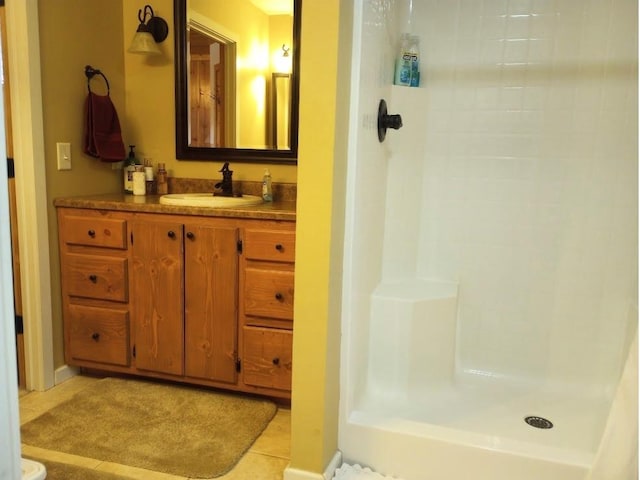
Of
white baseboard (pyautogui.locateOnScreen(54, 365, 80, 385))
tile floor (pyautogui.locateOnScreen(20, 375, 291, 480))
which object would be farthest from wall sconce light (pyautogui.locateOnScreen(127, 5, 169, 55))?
tile floor (pyautogui.locateOnScreen(20, 375, 291, 480))

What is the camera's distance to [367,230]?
2021mm

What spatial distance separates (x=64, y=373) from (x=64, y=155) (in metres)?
1.02

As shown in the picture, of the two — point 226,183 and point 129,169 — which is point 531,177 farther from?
point 129,169

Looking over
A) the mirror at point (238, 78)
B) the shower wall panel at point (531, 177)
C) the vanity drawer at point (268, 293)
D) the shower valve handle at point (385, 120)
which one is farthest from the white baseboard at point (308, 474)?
the mirror at point (238, 78)

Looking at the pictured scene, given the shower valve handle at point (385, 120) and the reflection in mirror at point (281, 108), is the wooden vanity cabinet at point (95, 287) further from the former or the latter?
the shower valve handle at point (385, 120)

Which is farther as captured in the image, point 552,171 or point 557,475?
point 552,171

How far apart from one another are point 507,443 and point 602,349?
2.75 feet

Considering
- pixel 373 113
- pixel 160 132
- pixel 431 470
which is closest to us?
pixel 431 470

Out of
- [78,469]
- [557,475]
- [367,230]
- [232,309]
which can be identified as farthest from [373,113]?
[78,469]

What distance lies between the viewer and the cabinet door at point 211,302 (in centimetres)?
229

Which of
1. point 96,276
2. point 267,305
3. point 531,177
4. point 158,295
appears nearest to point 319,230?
point 267,305

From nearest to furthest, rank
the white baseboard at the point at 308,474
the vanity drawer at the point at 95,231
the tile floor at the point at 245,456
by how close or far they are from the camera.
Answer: the white baseboard at the point at 308,474 < the tile floor at the point at 245,456 < the vanity drawer at the point at 95,231

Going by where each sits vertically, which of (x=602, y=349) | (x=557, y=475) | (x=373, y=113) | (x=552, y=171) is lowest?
(x=557, y=475)

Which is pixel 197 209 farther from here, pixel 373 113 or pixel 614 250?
pixel 614 250
